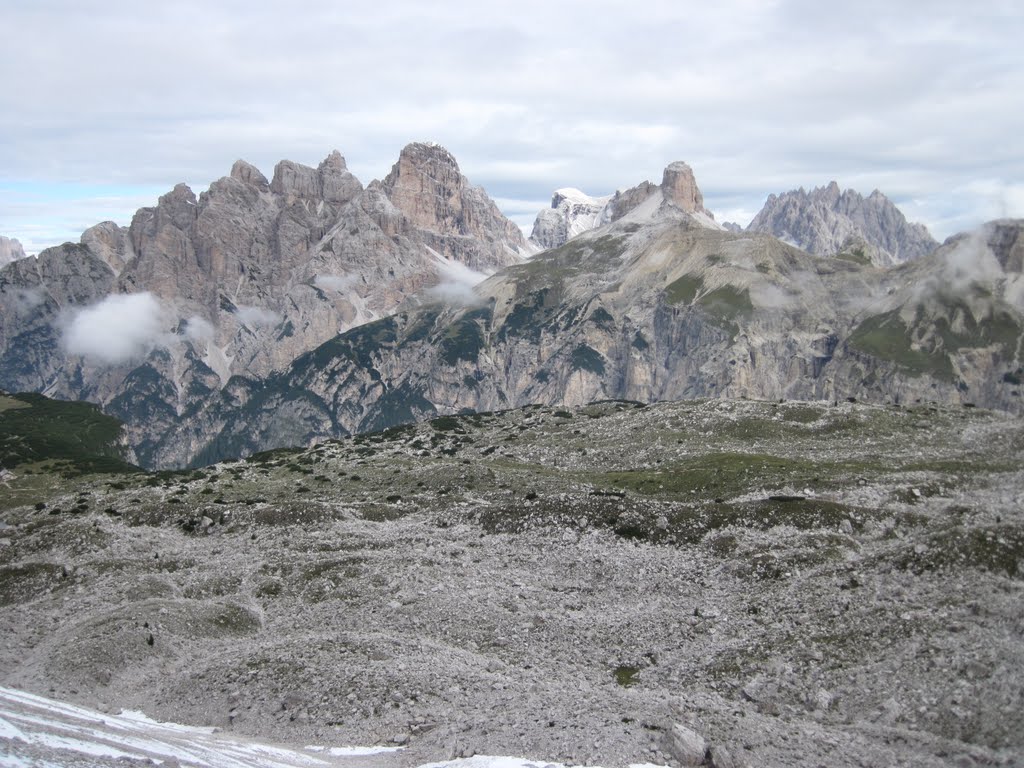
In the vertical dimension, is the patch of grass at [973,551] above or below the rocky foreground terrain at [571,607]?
above

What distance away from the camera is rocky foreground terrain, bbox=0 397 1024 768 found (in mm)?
32781

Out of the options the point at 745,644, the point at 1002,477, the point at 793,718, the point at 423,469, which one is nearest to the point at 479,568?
the point at 745,644

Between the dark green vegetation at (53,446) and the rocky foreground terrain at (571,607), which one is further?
the dark green vegetation at (53,446)

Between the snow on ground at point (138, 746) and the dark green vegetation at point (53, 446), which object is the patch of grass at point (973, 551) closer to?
the snow on ground at point (138, 746)

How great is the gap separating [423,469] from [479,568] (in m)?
40.7

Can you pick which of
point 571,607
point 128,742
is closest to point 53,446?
point 571,607

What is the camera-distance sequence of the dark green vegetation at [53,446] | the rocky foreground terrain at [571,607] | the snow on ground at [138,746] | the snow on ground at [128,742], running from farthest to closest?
the dark green vegetation at [53,446], the rocky foreground terrain at [571,607], the snow on ground at [128,742], the snow on ground at [138,746]

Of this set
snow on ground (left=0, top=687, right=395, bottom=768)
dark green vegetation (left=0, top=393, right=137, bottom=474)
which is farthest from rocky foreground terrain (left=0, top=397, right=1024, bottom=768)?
dark green vegetation (left=0, top=393, right=137, bottom=474)

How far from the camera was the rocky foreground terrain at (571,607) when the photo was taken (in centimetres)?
3278

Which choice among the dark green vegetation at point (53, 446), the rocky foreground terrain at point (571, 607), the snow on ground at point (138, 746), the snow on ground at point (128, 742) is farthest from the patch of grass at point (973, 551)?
the dark green vegetation at point (53, 446)

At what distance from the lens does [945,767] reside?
2852cm

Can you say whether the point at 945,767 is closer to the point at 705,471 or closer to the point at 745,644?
the point at 745,644

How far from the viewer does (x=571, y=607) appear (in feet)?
163

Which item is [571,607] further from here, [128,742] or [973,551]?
[128,742]
